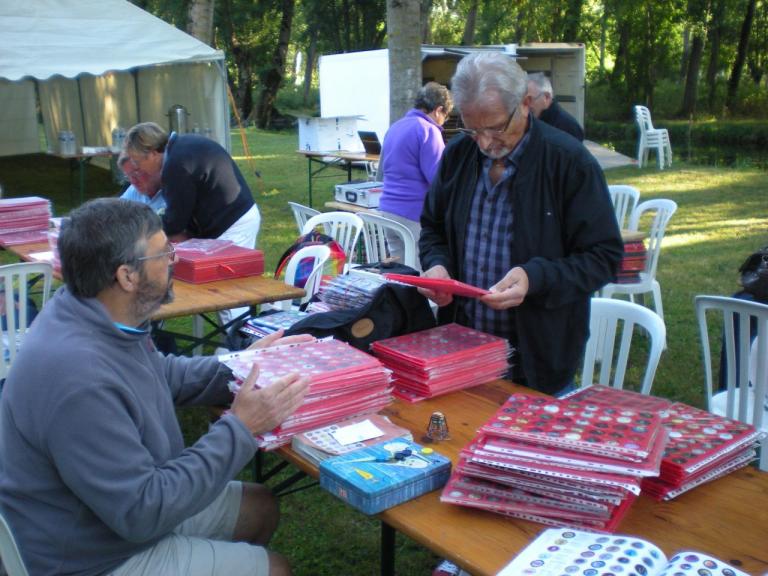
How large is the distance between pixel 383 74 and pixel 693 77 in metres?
15.3

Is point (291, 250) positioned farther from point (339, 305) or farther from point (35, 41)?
point (35, 41)

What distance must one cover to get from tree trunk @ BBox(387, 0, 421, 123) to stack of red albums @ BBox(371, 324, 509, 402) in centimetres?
536

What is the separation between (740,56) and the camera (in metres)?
23.5

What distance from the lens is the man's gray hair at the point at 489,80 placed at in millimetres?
2363

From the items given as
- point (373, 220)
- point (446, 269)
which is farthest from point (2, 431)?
point (373, 220)

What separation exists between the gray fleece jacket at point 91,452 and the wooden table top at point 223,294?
166 centimetres

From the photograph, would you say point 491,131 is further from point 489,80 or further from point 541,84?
point 541,84

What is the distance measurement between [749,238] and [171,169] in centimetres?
708

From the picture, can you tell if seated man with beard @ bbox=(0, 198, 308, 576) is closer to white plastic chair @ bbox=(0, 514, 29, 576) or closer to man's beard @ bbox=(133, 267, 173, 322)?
man's beard @ bbox=(133, 267, 173, 322)

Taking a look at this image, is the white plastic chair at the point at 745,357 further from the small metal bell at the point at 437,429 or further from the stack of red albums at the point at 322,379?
the stack of red albums at the point at 322,379

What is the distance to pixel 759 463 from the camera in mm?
2658

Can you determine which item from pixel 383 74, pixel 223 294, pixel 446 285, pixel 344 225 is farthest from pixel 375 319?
pixel 383 74

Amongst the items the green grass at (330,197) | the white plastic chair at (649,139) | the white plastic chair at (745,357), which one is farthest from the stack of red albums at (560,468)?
the white plastic chair at (649,139)

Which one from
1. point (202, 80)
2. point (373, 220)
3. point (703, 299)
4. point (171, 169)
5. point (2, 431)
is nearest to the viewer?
point (2, 431)
